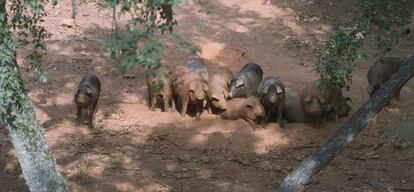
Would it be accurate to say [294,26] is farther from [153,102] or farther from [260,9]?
[153,102]

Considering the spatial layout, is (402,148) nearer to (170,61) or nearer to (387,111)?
(387,111)

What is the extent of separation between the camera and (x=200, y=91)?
10305 millimetres

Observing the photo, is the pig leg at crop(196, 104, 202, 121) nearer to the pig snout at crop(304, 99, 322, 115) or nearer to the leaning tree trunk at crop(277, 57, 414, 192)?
the pig snout at crop(304, 99, 322, 115)

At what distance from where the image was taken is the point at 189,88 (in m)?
10.4

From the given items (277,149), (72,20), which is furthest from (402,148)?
(72,20)

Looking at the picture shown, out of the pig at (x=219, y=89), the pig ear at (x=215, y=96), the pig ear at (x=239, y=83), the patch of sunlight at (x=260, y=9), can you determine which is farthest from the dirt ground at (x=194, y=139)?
the patch of sunlight at (x=260, y=9)

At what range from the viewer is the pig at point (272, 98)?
10125 mm

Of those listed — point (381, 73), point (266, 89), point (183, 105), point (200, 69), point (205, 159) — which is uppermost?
point (381, 73)

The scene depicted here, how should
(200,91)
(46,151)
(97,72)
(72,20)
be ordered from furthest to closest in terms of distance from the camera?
(72,20) < (97,72) < (200,91) < (46,151)

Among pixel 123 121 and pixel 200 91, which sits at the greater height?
pixel 200 91

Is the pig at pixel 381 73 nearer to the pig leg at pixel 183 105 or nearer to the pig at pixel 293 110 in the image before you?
the pig at pixel 293 110

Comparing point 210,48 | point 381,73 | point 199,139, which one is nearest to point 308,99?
point 381,73

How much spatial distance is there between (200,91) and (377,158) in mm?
3231

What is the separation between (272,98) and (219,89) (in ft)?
3.50
